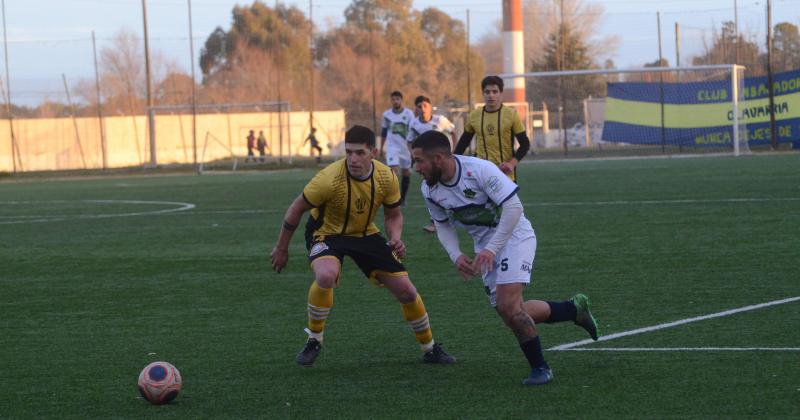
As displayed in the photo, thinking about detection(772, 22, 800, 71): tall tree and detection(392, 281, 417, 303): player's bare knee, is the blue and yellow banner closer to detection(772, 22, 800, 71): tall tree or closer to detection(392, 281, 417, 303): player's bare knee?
detection(772, 22, 800, 71): tall tree

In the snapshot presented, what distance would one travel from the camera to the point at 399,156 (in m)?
20.7

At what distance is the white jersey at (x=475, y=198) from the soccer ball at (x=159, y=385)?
177cm

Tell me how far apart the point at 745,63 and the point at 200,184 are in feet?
84.3

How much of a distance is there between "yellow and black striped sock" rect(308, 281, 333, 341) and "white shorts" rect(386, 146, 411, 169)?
13.1m

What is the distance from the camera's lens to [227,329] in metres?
8.70

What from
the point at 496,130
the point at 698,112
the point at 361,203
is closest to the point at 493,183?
the point at 361,203

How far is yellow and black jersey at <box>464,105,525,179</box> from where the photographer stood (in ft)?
44.3

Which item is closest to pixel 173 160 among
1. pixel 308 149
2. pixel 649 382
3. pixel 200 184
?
pixel 308 149

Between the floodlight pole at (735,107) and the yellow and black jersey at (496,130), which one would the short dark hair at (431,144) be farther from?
the floodlight pole at (735,107)

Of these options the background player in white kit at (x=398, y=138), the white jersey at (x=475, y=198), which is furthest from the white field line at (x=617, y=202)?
the white jersey at (x=475, y=198)

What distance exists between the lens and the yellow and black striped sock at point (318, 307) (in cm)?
738

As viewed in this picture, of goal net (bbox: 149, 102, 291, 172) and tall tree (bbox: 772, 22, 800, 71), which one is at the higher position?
tall tree (bbox: 772, 22, 800, 71)

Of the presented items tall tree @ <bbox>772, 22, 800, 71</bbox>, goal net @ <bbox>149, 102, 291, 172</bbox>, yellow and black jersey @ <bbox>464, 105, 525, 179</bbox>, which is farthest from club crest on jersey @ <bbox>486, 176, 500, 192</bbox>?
goal net @ <bbox>149, 102, 291, 172</bbox>

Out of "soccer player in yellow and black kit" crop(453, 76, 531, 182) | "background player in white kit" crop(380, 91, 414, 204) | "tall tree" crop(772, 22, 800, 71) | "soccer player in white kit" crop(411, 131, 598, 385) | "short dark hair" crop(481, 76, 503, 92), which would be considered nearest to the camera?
"soccer player in white kit" crop(411, 131, 598, 385)
